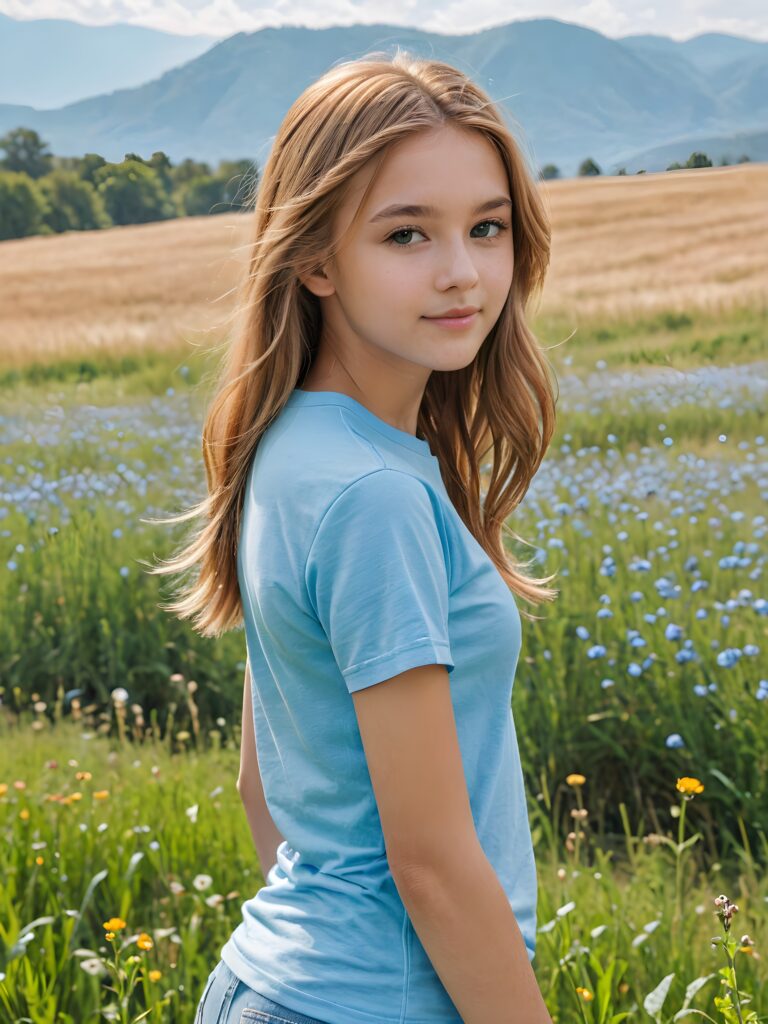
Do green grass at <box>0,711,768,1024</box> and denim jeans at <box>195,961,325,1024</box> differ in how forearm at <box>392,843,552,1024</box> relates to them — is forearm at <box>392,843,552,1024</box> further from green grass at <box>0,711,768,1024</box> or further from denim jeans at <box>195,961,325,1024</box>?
green grass at <box>0,711,768,1024</box>

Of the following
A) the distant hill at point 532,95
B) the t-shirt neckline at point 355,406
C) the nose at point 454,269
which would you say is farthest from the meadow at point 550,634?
the nose at point 454,269

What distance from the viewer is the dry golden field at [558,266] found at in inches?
193

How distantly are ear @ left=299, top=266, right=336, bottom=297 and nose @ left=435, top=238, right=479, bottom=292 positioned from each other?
13cm

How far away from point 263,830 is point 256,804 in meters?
0.03

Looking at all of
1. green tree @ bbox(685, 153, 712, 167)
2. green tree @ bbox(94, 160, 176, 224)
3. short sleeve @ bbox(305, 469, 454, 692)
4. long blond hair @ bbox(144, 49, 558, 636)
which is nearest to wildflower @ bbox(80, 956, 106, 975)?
long blond hair @ bbox(144, 49, 558, 636)

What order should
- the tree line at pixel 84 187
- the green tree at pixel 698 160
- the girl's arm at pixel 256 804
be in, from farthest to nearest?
the tree line at pixel 84 187 < the green tree at pixel 698 160 < the girl's arm at pixel 256 804

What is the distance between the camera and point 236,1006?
1109mm

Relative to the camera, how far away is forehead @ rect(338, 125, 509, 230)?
117cm

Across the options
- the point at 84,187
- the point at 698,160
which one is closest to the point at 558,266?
the point at 698,160

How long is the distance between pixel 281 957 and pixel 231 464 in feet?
1.59

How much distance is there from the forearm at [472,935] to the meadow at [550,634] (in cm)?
38

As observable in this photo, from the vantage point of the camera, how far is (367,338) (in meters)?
1.23

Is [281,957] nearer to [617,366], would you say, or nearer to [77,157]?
[617,366]

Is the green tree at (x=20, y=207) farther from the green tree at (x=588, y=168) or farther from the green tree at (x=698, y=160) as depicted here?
the green tree at (x=698, y=160)
